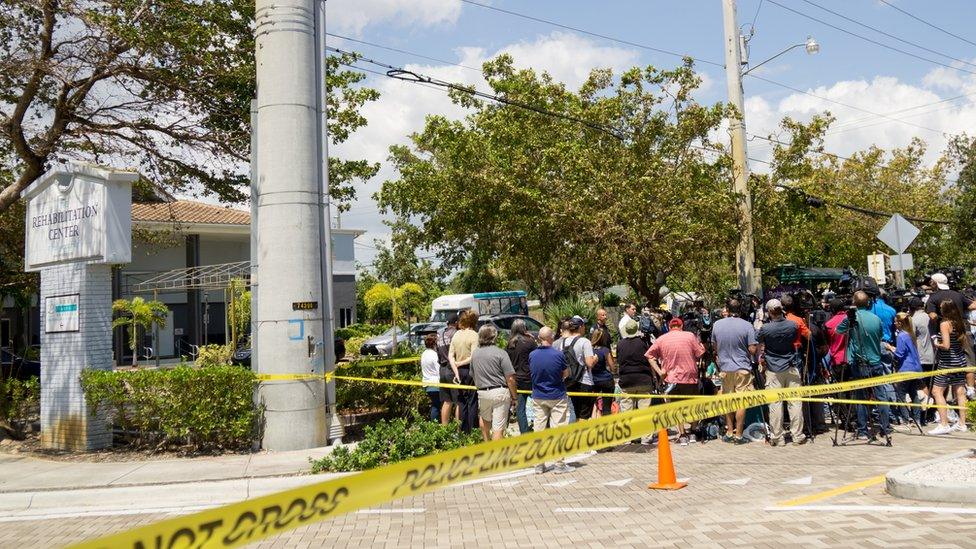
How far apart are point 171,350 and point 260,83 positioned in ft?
104

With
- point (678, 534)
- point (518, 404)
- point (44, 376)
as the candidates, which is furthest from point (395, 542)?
point (44, 376)

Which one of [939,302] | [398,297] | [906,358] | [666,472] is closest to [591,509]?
[666,472]

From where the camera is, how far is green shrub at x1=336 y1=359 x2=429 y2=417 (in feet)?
40.2

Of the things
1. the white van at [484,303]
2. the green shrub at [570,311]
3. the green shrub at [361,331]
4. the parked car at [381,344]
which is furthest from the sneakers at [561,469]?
the green shrub at [361,331]

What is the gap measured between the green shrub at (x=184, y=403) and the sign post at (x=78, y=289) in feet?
1.56

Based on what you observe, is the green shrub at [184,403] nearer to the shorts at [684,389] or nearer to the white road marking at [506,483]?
the white road marking at [506,483]

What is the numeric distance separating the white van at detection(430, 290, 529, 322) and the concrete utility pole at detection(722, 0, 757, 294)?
45.2 ft

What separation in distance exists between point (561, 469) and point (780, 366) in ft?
10.4

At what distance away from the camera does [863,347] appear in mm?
10430

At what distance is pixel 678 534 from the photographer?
21.1ft

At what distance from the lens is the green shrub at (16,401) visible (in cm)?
1323

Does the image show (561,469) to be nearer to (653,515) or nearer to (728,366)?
(653,515)

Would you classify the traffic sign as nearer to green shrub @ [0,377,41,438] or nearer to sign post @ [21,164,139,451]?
sign post @ [21,164,139,451]

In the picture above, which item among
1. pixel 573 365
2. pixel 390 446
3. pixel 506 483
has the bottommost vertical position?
pixel 506 483
